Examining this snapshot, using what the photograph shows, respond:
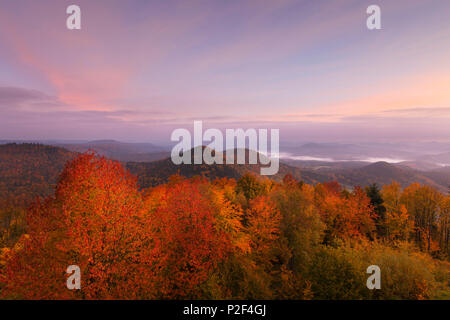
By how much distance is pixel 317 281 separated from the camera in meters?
20.0

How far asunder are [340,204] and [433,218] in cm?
3192

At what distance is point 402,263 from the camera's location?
2023 cm

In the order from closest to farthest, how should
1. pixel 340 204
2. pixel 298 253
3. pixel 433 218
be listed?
pixel 298 253, pixel 340 204, pixel 433 218
